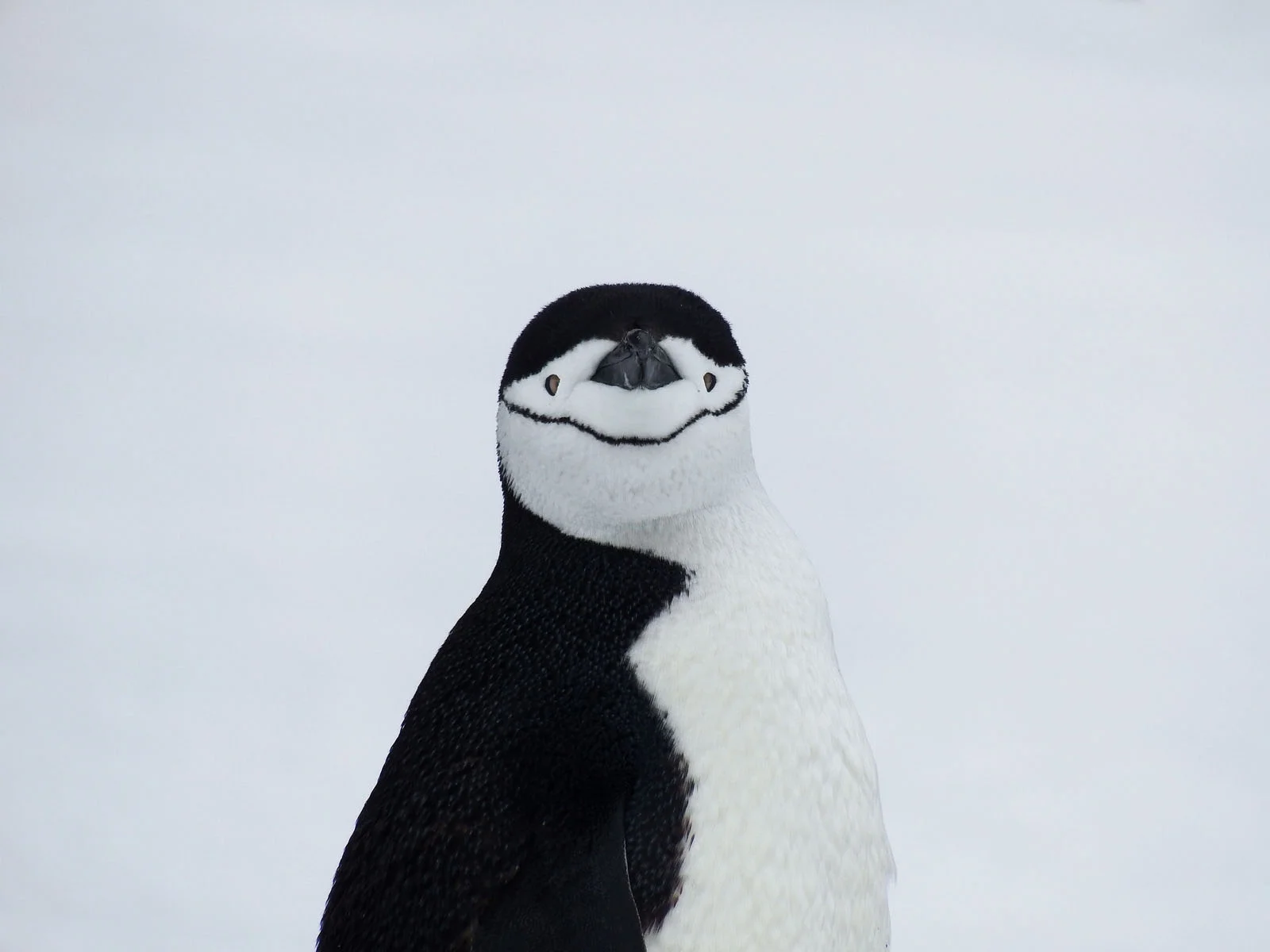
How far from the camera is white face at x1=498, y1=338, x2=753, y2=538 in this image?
4.65 feet

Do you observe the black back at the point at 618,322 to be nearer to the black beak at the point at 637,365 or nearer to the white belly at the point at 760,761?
the black beak at the point at 637,365

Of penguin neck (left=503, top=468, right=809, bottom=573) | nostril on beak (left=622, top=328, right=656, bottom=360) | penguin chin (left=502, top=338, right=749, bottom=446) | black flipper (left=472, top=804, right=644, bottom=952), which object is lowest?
black flipper (left=472, top=804, right=644, bottom=952)

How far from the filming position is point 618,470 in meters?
1.44

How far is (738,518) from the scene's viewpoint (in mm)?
1506

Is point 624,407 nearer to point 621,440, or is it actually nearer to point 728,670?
point 621,440

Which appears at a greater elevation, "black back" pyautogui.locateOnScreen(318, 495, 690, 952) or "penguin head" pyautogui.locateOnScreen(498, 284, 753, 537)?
"penguin head" pyautogui.locateOnScreen(498, 284, 753, 537)

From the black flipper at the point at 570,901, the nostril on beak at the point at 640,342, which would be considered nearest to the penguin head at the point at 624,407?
the nostril on beak at the point at 640,342

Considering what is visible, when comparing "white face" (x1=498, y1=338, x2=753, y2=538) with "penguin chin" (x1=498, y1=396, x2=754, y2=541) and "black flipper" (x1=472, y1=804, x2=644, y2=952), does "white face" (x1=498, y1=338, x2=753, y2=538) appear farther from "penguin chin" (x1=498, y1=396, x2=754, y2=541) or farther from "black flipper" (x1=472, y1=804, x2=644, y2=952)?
"black flipper" (x1=472, y1=804, x2=644, y2=952)

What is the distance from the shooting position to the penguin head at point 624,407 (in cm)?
141

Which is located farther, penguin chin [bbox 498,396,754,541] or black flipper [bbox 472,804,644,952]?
penguin chin [bbox 498,396,754,541]

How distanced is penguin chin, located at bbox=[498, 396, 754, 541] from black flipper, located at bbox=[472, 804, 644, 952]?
270 millimetres

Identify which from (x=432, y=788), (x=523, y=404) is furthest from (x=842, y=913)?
(x=523, y=404)

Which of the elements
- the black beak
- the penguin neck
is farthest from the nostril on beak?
the penguin neck

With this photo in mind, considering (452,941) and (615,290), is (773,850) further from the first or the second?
(615,290)
